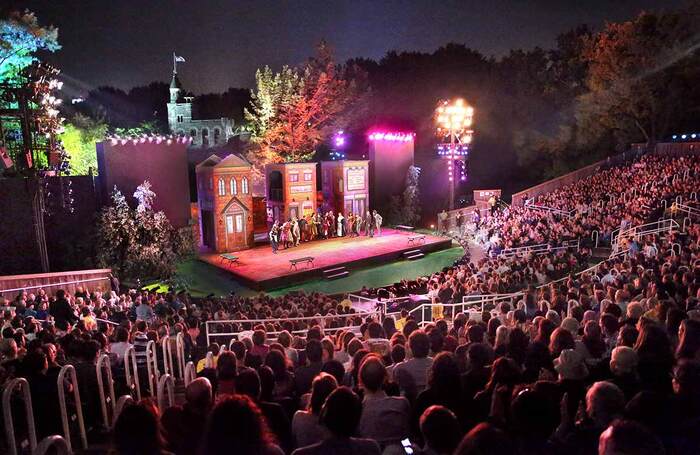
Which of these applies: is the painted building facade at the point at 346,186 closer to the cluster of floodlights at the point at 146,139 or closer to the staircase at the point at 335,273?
the staircase at the point at 335,273

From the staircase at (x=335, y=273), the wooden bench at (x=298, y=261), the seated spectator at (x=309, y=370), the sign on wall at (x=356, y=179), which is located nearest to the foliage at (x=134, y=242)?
the wooden bench at (x=298, y=261)

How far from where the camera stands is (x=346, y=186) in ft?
89.8

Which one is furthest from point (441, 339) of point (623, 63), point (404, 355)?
point (623, 63)

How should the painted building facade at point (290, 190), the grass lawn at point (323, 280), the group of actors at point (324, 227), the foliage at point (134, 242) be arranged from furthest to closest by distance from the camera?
the painted building facade at point (290, 190)
the group of actors at point (324, 227)
the foliage at point (134, 242)
the grass lawn at point (323, 280)

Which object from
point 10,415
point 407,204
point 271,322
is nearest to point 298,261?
point 271,322

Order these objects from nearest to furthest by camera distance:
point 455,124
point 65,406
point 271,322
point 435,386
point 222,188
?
point 435,386
point 65,406
point 271,322
point 455,124
point 222,188

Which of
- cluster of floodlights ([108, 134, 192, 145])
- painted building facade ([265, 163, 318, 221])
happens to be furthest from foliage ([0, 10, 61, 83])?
painted building facade ([265, 163, 318, 221])

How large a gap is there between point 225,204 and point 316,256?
4915 millimetres

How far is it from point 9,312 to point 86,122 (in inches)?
1009

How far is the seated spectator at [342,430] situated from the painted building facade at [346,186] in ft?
80.8

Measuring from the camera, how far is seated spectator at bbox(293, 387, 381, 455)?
2.68 meters

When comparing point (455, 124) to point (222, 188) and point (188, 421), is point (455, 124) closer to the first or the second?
point (222, 188)

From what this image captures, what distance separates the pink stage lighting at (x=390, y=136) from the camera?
101ft

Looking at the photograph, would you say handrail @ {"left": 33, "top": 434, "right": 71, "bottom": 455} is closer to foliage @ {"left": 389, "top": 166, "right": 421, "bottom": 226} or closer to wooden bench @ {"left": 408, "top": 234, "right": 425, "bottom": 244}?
wooden bench @ {"left": 408, "top": 234, "right": 425, "bottom": 244}
